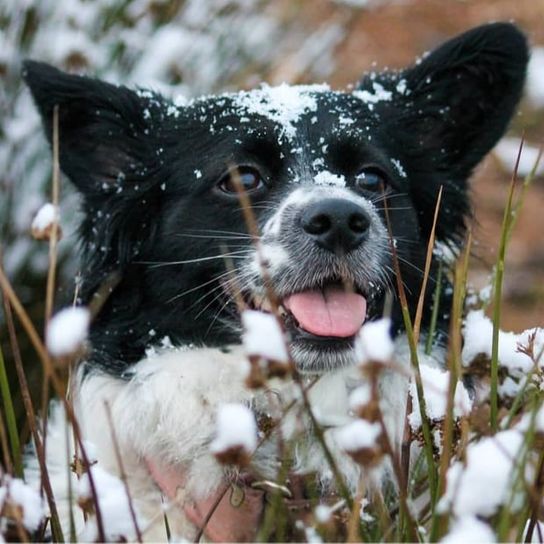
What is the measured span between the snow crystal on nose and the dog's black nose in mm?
439

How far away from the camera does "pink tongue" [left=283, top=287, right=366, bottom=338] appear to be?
2.80 metres

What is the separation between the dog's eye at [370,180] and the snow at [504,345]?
2.96 ft


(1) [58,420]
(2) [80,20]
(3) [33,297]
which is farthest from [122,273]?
(2) [80,20]

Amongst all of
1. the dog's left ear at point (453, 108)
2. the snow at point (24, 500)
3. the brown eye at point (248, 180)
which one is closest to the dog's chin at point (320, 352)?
the brown eye at point (248, 180)

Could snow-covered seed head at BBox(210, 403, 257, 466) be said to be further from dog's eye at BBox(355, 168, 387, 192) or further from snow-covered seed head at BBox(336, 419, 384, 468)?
dog's eye at BBox(355, 168, 387, 192)

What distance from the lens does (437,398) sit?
1.90 m

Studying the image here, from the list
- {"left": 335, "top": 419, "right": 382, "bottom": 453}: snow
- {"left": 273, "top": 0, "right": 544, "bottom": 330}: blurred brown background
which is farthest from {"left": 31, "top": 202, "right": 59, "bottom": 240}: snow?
{"left": 273, "top": 0, "right": 544, "bottom": 330}: blurred brown background

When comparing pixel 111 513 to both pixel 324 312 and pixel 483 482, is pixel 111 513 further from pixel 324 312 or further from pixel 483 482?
pixel 324 312

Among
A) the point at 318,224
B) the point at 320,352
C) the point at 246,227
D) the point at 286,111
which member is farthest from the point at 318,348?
the point at 286,111

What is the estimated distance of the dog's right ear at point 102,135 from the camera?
11.0 feet

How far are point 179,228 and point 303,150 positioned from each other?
1.68 feet

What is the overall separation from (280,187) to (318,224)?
36 cm

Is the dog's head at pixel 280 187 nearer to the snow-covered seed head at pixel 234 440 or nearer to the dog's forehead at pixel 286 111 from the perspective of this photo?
the dog's forehead at pixel 286 111

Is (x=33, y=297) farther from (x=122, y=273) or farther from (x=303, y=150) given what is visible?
(x=303, y=150)
